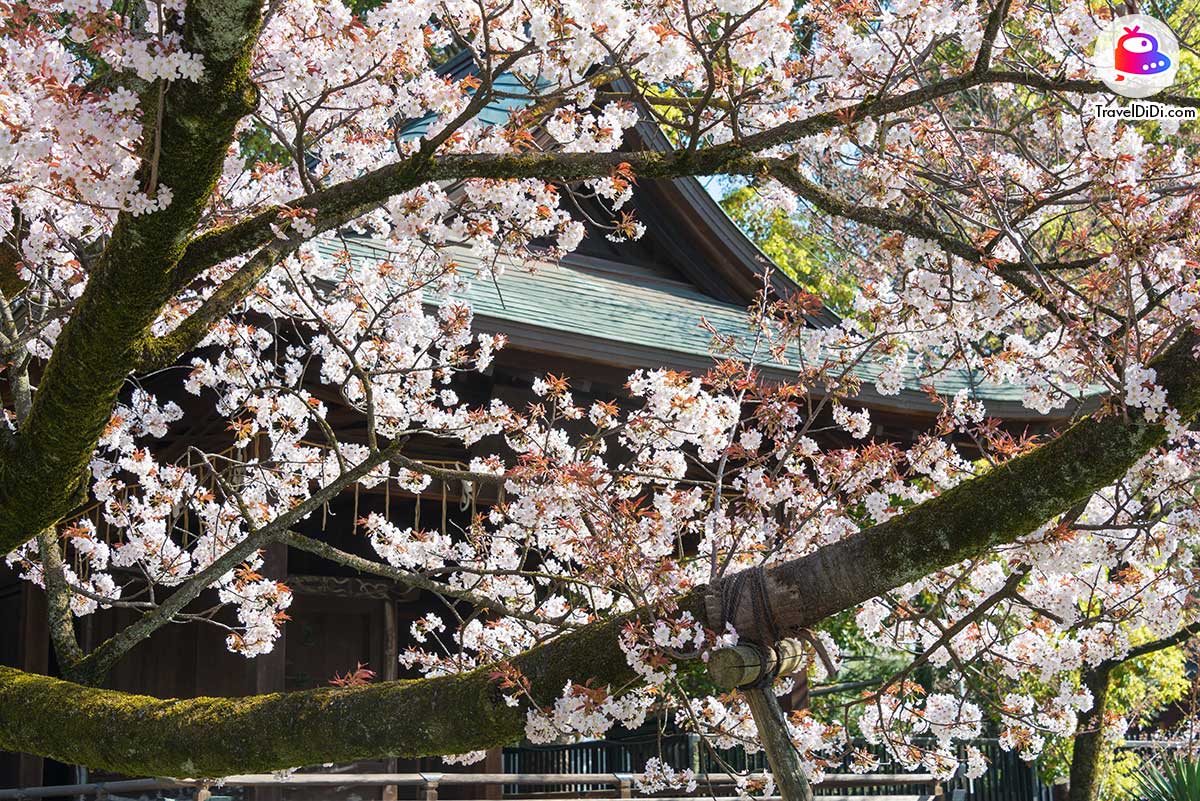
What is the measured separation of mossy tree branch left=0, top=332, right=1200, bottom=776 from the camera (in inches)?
120

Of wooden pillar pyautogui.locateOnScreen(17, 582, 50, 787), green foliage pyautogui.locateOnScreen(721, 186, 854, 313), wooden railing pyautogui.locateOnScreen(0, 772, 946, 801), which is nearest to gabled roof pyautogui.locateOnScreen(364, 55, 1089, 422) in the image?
wooden railing pyautogui.locateOnScreen(0, 772, 946, 801)

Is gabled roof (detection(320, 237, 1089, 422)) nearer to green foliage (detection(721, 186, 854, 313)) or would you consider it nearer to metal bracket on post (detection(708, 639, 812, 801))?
metal bracket on post (detection(708, 639, 812, 801))

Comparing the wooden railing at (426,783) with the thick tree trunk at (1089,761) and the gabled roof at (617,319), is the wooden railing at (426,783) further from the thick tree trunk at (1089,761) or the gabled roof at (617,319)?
the gabled roof at (617,319)

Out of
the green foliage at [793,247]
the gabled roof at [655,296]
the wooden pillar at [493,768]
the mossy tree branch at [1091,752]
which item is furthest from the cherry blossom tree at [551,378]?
the green foliage at [793,247]

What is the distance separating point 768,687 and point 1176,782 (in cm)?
685

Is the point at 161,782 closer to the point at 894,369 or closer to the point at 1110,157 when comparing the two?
the point at 894,369

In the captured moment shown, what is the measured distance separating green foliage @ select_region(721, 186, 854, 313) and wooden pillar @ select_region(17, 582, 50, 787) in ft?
38.1

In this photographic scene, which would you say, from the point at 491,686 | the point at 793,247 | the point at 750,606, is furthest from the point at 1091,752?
the point at 793,247

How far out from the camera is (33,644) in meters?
8.20

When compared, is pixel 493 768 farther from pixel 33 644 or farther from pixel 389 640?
pixel 33 644

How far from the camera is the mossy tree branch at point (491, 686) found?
120 inches

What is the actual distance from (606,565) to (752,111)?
2266mm

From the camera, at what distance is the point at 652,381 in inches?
205

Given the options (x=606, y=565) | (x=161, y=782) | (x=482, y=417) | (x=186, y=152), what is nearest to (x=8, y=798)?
(x=161, y=782)
